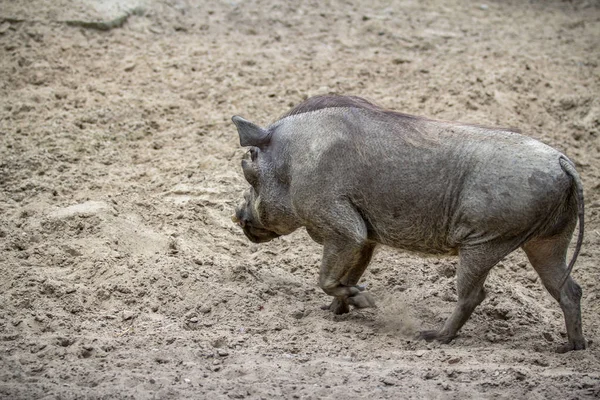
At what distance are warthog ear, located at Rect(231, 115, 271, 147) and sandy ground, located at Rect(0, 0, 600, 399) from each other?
942 millimetres

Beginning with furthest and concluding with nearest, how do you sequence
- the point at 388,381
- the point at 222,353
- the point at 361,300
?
the point at 361,300 < the point at 222,353 < the point at 388,381

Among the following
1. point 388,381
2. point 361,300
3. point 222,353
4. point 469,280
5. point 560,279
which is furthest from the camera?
point 361,300

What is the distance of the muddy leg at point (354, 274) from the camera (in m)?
5.53

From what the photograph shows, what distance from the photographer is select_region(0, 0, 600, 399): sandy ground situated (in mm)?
4500

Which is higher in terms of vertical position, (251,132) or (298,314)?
(251,132)

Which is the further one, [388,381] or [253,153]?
[253,153]

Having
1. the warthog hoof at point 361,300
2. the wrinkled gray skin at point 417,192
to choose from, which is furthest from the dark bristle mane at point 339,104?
the warthog hoof at point 361,300

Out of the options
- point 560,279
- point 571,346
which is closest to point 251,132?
point 560,279

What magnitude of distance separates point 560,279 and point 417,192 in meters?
1.01

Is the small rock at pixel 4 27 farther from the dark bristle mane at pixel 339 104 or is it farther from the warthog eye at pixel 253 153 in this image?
the dark bristle mane at pixel 339 104

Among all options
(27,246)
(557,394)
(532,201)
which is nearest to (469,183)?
(532,201)

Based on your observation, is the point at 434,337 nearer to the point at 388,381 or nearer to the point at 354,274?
the point at 354,274

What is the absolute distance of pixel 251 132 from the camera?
5492 mm

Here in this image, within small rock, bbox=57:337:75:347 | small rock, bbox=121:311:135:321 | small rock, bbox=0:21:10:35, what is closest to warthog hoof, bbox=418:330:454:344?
small rock, bbox=121:311:135:321
